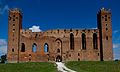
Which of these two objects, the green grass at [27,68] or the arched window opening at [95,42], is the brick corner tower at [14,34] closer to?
the arched window opening at [95,42]

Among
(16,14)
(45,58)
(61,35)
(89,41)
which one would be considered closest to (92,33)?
(89,41)

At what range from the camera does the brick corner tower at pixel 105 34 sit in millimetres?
61969

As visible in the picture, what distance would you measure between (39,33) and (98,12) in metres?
14.5

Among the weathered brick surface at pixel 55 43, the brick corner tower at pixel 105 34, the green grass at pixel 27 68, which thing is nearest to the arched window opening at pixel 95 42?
the weathered brick surface at pixel 55 43

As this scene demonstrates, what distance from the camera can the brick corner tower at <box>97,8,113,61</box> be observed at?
Result: 2440 inches

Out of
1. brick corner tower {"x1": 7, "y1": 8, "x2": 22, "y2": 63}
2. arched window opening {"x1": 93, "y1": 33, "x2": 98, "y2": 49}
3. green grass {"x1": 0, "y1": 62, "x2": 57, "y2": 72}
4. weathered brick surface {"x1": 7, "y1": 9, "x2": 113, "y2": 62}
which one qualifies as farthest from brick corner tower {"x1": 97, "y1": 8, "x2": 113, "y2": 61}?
green grass {"x1": 0, "y1": 62, "x2": 57, "y2": 72}

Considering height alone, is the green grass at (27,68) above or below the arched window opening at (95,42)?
below

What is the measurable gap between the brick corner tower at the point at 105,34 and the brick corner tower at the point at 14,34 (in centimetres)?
1803

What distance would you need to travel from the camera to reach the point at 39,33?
213ft

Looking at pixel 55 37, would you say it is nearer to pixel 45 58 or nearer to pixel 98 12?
pixel 45 58

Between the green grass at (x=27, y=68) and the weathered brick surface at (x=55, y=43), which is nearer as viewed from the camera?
the green grass at (x=27, y=68)

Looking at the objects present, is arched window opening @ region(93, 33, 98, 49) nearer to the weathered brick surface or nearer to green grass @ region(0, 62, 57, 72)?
the weathered brick surface

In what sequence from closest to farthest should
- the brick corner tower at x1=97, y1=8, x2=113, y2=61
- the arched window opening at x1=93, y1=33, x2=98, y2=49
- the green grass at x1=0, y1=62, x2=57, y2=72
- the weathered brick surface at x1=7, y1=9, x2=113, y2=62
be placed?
the green grass at x1=0, y1=62, x2=57, y2=72 < the brick corner tower at x1=97, y1=8, x2=113, y2=61 < the weathered brick surface at x1=7, y1=9, x2=113, y2=62 < the arched window opening at x1=93, y1=33, x2=98, y2=49

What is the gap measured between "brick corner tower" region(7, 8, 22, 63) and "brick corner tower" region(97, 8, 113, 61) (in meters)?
18.0
